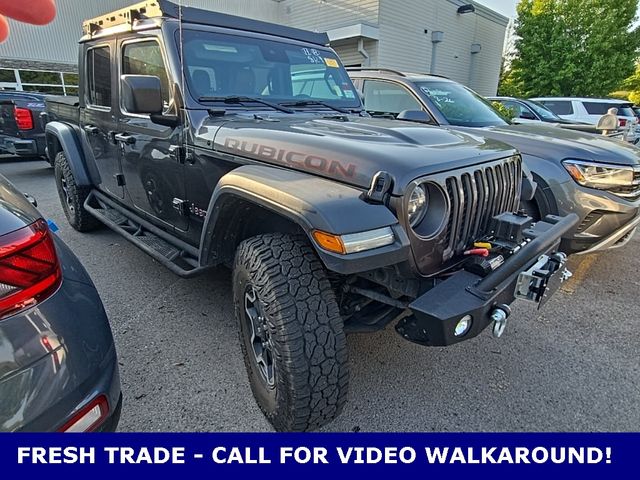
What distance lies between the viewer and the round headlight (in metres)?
1.79

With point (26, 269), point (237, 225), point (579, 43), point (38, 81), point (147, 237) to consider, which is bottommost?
point (147, 237)

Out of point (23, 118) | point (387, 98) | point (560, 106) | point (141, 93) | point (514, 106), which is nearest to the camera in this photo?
point (141, 93)

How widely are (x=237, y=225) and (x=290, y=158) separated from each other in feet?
1.78

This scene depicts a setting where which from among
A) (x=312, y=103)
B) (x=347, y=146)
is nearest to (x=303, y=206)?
(x=347, y=146)

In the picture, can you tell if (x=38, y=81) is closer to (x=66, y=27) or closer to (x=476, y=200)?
(x=66, y=27)

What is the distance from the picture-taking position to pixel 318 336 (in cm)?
175

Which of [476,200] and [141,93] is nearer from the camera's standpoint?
[476,200]

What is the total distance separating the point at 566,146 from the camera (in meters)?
3.78

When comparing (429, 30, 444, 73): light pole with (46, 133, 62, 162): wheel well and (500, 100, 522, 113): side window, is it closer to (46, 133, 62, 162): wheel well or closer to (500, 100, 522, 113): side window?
(500, 100, 522, 113): side window

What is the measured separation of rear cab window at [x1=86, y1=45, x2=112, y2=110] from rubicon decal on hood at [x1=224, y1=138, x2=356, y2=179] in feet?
6.43

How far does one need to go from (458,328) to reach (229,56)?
237cm

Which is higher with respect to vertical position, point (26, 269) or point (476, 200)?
point (476, 200)

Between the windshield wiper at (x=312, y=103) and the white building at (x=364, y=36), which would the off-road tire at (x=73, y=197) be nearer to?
the windshield wiper at (x=312, y=103)

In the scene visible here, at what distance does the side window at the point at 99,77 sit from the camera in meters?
3.55
